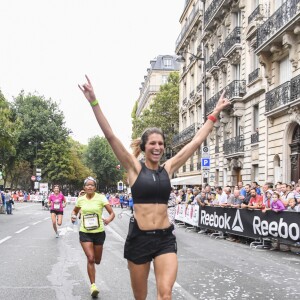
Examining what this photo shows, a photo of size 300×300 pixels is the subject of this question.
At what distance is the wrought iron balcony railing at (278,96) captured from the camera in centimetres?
2292

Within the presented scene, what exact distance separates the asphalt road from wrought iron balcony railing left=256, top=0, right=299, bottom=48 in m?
11.4

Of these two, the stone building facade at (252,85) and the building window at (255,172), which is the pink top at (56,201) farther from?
the building window at (255,172)

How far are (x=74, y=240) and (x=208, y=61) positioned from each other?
26019 mm

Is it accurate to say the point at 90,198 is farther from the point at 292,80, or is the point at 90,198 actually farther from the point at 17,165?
the point at 17,165

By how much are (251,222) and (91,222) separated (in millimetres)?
8392

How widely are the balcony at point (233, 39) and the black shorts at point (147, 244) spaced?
27.8 meters

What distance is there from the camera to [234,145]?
31.2 metres

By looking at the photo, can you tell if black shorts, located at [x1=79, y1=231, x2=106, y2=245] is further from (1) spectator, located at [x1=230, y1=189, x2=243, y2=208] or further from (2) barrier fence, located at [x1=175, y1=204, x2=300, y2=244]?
(1) spectator, located at [x1=230, y1=189, x2=243, y2=208]

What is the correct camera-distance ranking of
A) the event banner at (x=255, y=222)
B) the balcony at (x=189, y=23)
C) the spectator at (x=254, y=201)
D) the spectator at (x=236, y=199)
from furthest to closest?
the balcony at (x=189, y=23) → the spectator at (x=236, y=199) → the spectator at (x=254, y=201) → the event banner at (x=255, y=222)

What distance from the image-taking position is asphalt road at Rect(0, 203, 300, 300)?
7543mm

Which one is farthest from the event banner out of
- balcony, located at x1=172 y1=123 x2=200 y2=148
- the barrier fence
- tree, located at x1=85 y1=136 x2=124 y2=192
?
tree, located at x1=85 y1=136 x2=124 y2=192

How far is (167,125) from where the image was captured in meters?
58.1

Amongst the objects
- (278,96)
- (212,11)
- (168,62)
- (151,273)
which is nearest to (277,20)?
(278,96)

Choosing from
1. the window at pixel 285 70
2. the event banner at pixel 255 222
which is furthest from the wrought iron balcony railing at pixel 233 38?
the event banner at pixel 255 222
